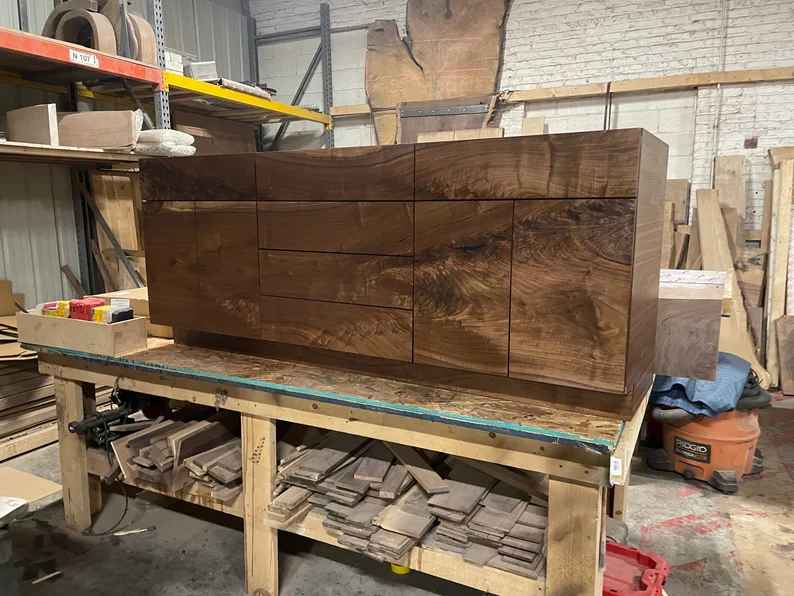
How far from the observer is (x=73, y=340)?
76.4 inches

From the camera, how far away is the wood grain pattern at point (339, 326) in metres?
1.54

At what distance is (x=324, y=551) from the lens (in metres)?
2.06

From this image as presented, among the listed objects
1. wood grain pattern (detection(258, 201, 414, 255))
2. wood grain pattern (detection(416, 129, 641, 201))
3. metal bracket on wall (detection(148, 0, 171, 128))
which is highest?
metal bracket on wall (detection(148, 0, 171, 128))

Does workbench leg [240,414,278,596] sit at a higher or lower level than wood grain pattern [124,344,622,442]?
lower

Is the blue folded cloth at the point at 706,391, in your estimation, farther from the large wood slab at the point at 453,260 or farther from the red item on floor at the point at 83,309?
the red item on floor at the point at 83,309

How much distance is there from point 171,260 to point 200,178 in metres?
0.30

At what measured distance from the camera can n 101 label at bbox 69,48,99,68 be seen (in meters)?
2.71

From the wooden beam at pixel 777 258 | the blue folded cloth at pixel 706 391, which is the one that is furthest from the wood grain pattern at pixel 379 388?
the wooden beam at pixel 777 258

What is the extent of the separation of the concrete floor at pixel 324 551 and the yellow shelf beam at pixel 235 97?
7.47 feet

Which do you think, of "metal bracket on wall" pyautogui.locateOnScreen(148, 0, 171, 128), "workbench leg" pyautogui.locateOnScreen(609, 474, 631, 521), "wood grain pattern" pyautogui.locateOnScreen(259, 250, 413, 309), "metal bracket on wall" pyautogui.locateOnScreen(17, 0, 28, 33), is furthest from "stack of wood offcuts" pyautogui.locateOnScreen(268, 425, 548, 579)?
"metal bracket on wall" pyautogui.locateOnScreen(17, 0, 28, 33)

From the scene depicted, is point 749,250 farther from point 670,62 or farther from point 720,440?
point 720,440

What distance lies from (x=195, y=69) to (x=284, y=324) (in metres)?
2.65

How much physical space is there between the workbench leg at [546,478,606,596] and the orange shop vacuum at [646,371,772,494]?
57.1 inches

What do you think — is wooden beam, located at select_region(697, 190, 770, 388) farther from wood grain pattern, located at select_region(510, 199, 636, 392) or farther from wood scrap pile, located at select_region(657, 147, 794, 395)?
wood grain pattern, located at select_region(510, 199, 636, 392)
